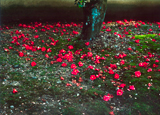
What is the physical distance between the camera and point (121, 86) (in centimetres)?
399

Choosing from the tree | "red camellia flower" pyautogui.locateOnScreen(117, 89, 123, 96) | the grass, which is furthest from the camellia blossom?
the tree

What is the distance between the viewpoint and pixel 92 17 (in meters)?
5.92

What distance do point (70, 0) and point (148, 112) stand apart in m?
6.97

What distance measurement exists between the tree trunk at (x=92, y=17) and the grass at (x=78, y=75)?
1.06 ft

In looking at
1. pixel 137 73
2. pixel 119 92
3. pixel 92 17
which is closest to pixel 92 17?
pixel 92 17

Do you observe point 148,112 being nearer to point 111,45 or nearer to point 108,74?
point 108,74

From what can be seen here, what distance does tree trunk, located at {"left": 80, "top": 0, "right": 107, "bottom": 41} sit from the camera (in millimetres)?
5844

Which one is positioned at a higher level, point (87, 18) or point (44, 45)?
point (87, 18)

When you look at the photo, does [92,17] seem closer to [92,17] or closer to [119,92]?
[92,17]

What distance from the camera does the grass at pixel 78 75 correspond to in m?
3.40

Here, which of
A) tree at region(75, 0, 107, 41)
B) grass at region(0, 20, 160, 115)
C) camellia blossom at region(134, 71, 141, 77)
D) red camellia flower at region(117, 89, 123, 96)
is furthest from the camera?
tree at region(75, 0, 107, 41)

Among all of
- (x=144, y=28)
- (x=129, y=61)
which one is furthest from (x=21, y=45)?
(x=144, y=28)

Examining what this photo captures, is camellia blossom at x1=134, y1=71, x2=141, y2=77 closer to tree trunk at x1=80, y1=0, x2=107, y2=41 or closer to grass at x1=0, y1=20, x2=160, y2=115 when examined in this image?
grass at x1=0, y1=20, x2=160, y2=115

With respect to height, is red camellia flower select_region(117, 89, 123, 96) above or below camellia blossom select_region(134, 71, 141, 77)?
below
